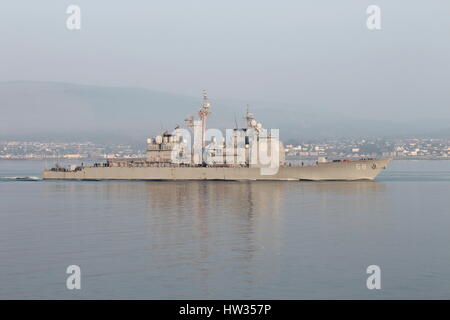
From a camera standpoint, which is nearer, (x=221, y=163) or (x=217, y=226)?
(x=217, y=226)

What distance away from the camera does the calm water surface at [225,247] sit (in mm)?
22328

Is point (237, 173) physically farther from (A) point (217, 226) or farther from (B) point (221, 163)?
(A) point (217, 226)

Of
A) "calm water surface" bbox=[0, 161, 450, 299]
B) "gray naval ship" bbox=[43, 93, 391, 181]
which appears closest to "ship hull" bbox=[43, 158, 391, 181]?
"gray naval ship" bbox=[43, 93, 391, 181]

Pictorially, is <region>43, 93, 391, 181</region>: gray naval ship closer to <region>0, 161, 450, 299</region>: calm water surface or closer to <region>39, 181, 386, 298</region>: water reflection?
<region>39, 181, 386, 298</region>: water reflection

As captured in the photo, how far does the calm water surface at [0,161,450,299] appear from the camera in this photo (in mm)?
22328

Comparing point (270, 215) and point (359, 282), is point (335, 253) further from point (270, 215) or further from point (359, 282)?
point (270, 215)

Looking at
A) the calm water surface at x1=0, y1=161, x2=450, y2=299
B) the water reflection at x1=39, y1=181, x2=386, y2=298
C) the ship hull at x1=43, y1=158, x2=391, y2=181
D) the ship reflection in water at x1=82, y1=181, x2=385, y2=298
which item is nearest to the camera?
the calm water surface at x1=0, y1=161, x2=450, y2=299

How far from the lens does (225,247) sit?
30.1 metres

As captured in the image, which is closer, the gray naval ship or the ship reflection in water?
the ship reflection in water

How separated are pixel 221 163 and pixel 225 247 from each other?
55.4 meters

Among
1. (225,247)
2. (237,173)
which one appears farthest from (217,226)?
(237,173)

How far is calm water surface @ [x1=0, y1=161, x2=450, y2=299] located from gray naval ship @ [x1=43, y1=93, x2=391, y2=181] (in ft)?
85.1
